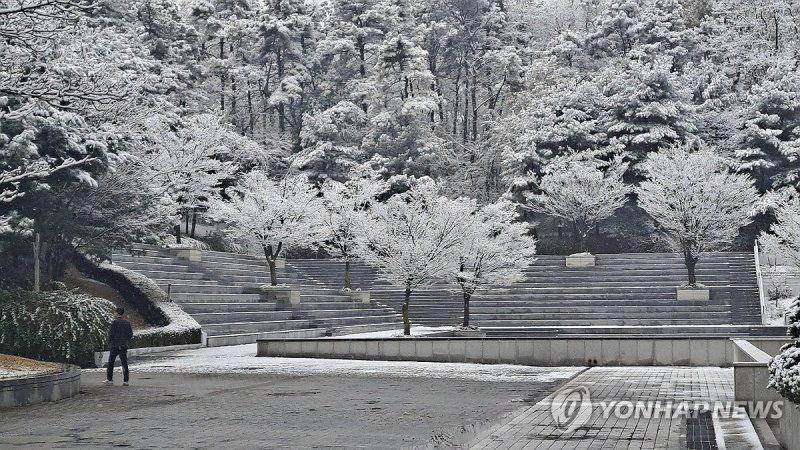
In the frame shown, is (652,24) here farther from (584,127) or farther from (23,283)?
(23,283)

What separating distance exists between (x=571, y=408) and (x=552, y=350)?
921cm

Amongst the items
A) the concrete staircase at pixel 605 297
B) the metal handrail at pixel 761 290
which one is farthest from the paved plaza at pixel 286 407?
the metal handrail at pixel 761 290

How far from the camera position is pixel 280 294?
37.2 meters

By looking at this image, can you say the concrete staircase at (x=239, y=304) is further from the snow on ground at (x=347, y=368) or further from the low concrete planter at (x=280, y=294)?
the snow on ground at (x=347, y=368)

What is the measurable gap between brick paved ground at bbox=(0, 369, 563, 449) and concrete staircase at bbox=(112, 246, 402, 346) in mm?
12842

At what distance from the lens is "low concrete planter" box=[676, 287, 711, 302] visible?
38.8 metres

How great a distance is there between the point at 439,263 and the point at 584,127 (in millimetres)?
23040

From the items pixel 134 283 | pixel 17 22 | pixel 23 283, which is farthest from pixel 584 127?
pixel 17 22

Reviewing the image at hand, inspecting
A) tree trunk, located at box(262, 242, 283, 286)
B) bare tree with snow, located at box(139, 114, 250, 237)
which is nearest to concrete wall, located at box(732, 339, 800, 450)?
tree trunk, located at box(262, 242, 283, 286)

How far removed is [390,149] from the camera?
58156 mm

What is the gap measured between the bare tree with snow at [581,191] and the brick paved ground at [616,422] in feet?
99.0

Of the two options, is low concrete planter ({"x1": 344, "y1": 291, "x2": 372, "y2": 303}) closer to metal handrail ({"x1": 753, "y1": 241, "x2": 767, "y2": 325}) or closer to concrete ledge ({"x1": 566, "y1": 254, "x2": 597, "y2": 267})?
concrete ledge ({"x1": 566, "y1": 254, "x2": 597, "y2": 267})

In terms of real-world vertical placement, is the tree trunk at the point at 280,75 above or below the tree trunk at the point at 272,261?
above

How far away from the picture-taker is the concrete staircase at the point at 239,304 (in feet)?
104
